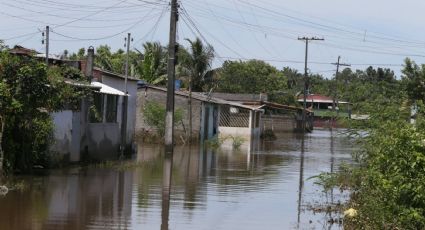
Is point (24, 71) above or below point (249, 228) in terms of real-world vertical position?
above

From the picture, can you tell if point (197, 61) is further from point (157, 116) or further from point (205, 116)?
point (157, 116)

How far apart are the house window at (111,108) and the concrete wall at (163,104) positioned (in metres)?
11.4

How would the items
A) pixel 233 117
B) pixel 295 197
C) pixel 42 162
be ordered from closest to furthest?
pixel 295 197
pixel 42 162
pixel 233 117

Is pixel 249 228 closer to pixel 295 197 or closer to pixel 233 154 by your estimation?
pixel 295 197

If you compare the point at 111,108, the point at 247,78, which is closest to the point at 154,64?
the point at 111,108

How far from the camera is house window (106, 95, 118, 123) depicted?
2583cm

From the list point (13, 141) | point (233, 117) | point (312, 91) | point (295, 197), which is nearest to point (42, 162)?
point (13, 141)

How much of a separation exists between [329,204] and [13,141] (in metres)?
8.20

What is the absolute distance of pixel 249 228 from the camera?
1211 cm

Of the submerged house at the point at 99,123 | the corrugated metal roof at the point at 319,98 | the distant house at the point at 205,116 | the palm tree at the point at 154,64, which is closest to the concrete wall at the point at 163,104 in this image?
the distant house at the point at 205,116

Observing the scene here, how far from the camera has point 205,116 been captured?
42344 mm

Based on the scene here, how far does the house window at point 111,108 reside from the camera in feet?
84.7

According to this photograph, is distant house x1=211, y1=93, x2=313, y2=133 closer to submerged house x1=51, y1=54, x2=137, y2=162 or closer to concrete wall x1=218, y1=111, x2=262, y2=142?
concrete wall x1=218, y1=111, x2=262, y2=142

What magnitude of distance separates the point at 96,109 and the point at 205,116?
18514mm
